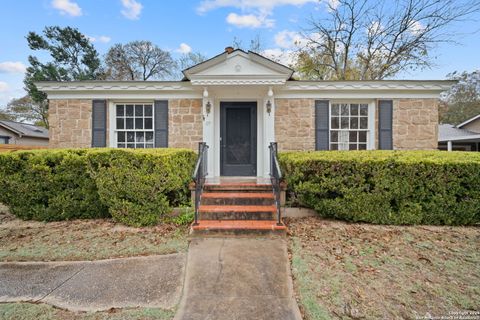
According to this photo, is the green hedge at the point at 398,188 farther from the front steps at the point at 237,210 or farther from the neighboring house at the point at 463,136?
the neighboring house at the point at 463,136

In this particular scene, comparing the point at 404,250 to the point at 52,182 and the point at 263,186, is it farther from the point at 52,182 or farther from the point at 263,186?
the point at 52,182

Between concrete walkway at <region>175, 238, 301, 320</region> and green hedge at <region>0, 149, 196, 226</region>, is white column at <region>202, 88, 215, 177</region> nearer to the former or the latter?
green hedge at <region>0, 149, 196, 226</region>

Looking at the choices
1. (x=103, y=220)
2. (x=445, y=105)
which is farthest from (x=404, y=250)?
(x=445, y=105)

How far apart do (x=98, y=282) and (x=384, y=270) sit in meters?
3.31

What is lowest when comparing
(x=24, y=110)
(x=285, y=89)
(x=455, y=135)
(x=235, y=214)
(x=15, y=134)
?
(x=235, y=214)

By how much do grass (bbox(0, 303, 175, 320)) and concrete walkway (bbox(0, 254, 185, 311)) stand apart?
0.07m

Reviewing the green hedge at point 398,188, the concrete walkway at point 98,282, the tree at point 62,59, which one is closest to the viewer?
the concrete walkway at point 98,282

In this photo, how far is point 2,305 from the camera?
2.17 meters

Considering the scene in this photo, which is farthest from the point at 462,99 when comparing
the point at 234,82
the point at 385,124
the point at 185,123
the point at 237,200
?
the point at 237,200

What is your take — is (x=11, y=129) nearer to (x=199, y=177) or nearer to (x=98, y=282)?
(x=199, y=177)

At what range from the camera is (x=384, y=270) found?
8.98 feet

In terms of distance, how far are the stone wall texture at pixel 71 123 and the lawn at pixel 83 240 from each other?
7.60 feet

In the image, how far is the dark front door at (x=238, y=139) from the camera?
6.26 m

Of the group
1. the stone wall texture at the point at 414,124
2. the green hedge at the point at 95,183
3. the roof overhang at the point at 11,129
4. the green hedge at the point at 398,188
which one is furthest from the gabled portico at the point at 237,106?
the roof overhang at the point at 11,129
